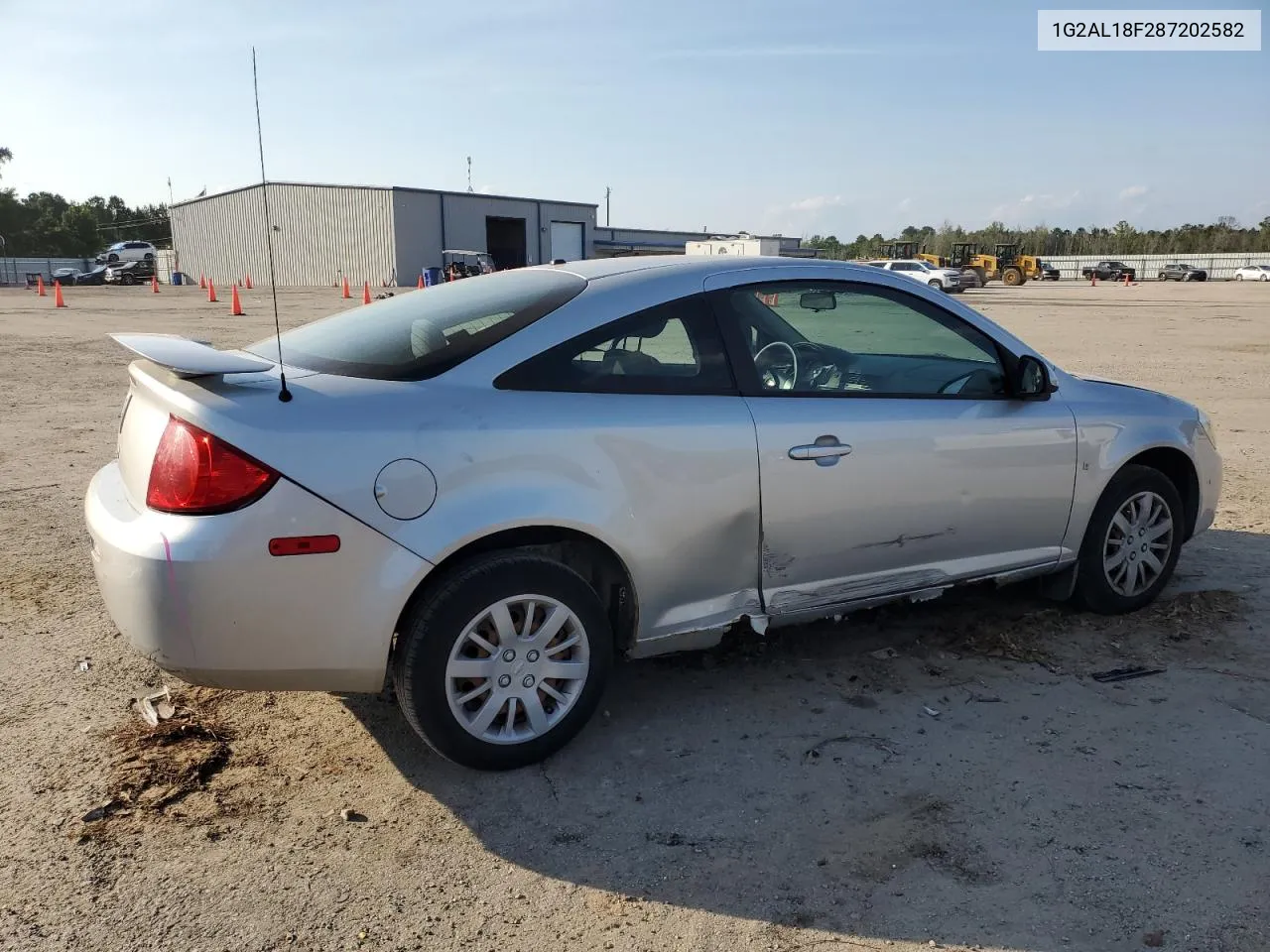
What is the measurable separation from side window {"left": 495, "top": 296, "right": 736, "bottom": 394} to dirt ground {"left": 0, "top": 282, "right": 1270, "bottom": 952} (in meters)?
1.20

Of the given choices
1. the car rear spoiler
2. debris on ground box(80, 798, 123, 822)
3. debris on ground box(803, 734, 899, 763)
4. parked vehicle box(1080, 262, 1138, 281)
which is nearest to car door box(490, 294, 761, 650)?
debris on ground box(803, 734, 899, 763)

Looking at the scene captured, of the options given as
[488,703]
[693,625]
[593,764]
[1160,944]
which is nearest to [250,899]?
[488,703]

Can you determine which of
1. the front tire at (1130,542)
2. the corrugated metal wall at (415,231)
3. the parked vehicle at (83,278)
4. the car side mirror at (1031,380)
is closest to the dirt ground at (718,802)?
the front tire at (1130,542)

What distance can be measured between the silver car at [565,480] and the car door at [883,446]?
0.04 feet

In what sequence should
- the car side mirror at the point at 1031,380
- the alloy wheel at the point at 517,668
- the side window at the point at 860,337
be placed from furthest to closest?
the car side mirror at the point at 1031,380 < the side window at the point at 860,337 < the alloy wheel at the point at 517,668

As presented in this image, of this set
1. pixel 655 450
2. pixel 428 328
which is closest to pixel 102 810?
pixel 428 328

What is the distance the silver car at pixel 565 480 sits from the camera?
2676 millimetres

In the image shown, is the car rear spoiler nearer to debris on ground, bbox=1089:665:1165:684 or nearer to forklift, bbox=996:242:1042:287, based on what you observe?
debris on ground, bbox=1089:665:1165:684

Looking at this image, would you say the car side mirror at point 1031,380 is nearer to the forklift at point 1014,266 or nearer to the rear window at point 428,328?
the rear window at point 428,328

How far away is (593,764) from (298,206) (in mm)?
57416

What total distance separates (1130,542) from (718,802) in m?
2.51

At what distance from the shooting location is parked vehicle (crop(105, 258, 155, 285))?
168 ft

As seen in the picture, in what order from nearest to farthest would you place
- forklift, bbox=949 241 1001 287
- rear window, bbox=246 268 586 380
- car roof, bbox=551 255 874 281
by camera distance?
rear window, bbox=246 268 586 380 < car roof, bbox=551 255 874 281 < forklift, bbox=949 241 1001 287

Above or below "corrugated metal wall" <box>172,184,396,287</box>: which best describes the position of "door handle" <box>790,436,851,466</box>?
below
